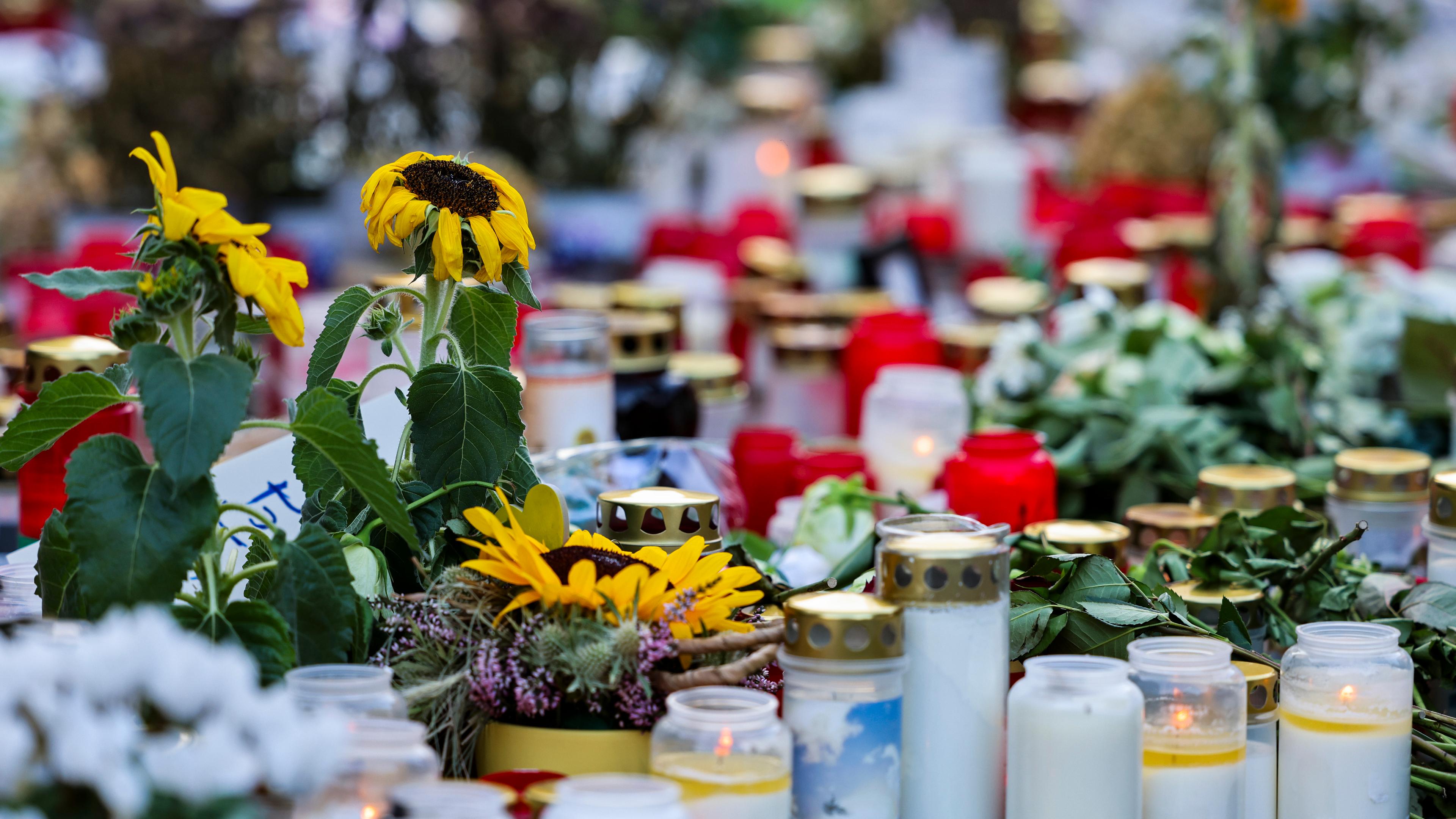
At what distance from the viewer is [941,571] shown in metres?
0.74

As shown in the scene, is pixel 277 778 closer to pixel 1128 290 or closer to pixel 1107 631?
pixel 1107 631

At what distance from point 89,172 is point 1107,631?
2493 millimetres

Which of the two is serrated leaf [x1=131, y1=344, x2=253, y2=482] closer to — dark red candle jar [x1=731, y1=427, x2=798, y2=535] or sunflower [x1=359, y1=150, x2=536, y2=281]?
sunflower [x1=359, y1=150, x2=536, y2=281]

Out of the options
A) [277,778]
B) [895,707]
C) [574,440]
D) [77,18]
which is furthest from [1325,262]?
[77,18]

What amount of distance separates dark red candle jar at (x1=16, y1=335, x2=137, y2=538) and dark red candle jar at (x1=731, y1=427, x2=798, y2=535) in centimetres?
55

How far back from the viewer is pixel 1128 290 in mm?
1977

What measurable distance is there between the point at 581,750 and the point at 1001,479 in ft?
1.92

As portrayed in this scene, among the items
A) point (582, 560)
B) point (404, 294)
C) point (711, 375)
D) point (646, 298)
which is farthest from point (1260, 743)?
point (646, 298)

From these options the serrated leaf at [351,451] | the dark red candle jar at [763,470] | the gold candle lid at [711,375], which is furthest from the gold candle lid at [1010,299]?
the serrated leaf at [351,451]

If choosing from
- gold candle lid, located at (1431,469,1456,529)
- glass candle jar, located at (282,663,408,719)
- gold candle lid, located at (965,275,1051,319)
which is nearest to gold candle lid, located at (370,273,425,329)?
glass candle jar, located at (282,663,408,719)

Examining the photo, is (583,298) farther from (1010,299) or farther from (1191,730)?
(1191,730)

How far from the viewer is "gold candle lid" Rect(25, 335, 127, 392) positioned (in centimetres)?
112

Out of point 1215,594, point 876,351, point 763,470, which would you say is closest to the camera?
point 1215,594

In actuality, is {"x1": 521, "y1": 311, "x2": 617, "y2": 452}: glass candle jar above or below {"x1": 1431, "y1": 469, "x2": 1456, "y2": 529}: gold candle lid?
above
